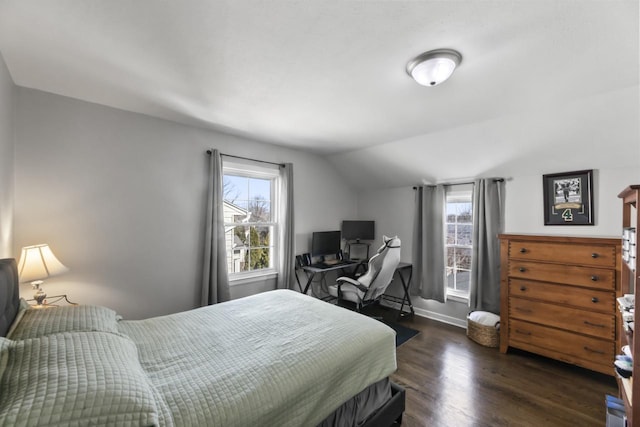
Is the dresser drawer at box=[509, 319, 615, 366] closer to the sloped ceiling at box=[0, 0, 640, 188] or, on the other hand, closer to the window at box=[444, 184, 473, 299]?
the window at box=[444, 184, 473, 299]

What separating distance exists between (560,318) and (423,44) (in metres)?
2.69

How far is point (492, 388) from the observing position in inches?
87.0

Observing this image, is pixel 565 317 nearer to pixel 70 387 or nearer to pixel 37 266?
pixel 70 387

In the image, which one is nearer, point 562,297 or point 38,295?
point 38,295

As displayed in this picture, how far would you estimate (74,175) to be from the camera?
2.22 meters

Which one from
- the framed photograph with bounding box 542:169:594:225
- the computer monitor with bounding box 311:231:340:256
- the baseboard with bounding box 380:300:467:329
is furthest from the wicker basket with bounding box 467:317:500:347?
the computer monitor with bounding box 311:231:340:256

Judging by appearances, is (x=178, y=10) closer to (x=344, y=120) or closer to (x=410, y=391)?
(x=344, y=120)

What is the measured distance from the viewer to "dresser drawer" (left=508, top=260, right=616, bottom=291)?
224 cm

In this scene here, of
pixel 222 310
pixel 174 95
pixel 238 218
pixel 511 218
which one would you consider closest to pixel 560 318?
pixel 511 218

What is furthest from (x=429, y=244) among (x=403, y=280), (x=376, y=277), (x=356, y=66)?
(x=356, y=66)

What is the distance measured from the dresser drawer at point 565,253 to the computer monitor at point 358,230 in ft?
6.54

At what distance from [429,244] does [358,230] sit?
3.68ft

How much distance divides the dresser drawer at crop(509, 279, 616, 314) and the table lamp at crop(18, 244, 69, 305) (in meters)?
4.00

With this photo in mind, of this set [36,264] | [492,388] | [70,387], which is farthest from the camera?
[492,388]
